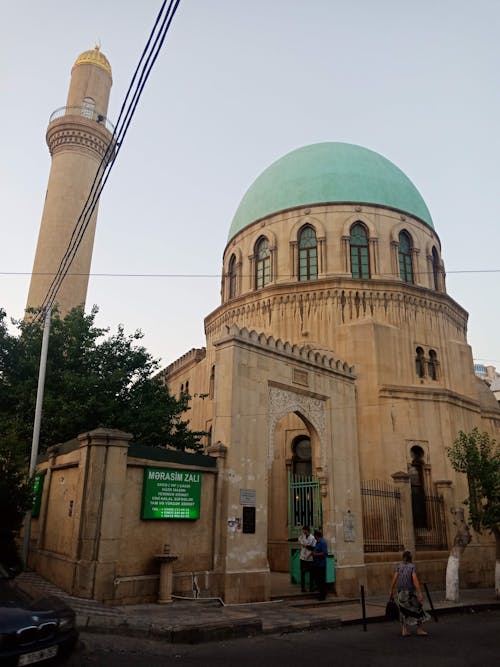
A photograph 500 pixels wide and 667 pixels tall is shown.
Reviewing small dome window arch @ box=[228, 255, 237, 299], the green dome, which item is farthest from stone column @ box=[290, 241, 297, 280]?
small dome window arch @ box=[228, 255, 237, 299]

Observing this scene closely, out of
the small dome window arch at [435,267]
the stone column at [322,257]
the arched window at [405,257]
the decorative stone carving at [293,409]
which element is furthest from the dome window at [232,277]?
the decorative stone carving at [293,409]

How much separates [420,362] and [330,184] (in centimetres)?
844

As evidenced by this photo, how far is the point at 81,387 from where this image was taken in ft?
53.1

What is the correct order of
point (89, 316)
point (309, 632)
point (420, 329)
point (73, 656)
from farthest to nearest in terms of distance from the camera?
point (420, 329), point (89, 316), point (309, 632), point (73, 656)

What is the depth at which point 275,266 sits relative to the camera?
22.2 metres

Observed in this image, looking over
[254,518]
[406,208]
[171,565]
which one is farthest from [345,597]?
[406,208]

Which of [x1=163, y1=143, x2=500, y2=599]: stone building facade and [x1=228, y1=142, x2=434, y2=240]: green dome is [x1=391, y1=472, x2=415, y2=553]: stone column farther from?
[x1=228, y1=142, x2=434, y2=240]: green dome

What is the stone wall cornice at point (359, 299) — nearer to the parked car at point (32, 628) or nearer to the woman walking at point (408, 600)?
the woman walking at point (408, 600)

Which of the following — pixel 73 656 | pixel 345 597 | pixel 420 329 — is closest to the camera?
pixel 73 656

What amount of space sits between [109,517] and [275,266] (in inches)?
572

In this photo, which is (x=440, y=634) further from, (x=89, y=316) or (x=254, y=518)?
(x=89, y=316)

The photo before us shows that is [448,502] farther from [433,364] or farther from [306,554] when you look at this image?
[306,554]

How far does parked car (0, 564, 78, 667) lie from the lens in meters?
4.78

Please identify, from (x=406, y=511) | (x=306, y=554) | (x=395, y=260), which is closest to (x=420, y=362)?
(x=395, y=260)
